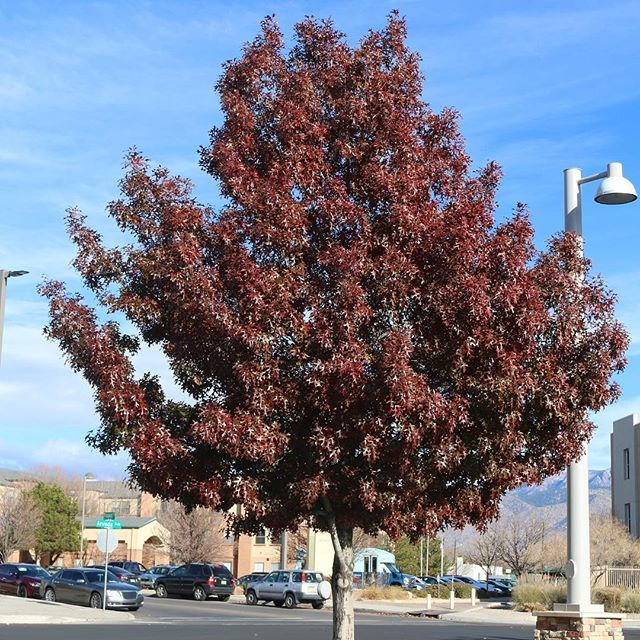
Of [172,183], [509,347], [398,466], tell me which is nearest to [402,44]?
[172,183]

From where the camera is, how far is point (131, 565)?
62.3m

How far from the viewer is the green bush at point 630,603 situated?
40.5 m

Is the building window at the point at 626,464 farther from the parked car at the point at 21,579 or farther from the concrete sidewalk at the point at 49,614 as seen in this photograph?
the concrete sidewalk at the point at 49,614

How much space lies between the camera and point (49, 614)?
31672 mm

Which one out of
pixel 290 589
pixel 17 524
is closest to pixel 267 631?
pixel 290 589

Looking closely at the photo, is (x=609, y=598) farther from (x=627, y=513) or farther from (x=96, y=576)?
(x=627, y=513)

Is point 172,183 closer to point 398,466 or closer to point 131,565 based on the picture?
point 398,466

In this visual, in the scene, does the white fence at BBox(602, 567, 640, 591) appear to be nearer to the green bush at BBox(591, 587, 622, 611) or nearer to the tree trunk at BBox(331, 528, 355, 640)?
the green bush at BBox(591, 587, 622, 611)

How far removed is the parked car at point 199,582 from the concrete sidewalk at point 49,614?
10.4 metres

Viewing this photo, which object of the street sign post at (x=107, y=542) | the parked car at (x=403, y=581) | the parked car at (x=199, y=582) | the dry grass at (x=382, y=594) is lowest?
the parked car at (x=403, y=581)

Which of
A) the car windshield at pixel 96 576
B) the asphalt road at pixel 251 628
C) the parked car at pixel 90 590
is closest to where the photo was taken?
the asphalt road at pixel 251 628

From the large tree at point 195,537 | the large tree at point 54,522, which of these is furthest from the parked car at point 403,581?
the large tree at point 54,522

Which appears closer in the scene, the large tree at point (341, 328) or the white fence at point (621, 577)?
the large tree at point (341, 328)

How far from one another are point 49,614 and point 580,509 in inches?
914
